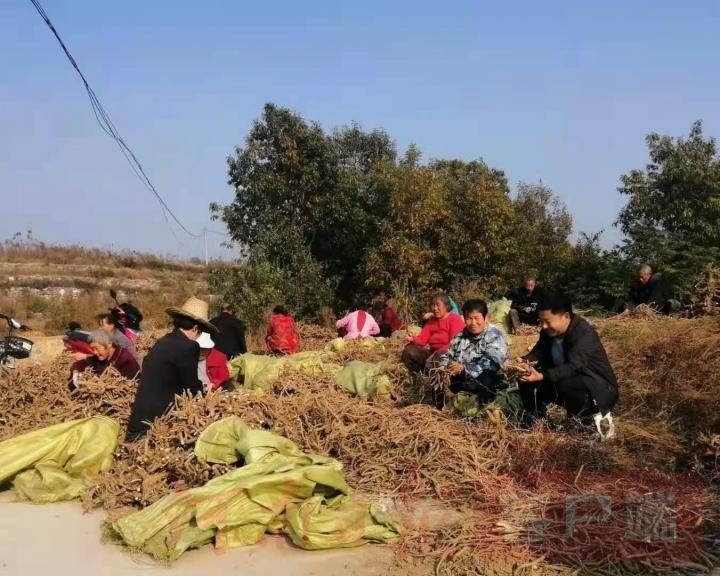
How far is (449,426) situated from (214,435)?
158 cm

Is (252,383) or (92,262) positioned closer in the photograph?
(252,383)

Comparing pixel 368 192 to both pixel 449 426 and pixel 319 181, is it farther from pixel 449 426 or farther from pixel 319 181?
pixel 449 426

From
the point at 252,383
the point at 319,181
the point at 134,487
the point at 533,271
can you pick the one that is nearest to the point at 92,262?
the point at 319,181

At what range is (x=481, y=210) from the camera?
12.0 m

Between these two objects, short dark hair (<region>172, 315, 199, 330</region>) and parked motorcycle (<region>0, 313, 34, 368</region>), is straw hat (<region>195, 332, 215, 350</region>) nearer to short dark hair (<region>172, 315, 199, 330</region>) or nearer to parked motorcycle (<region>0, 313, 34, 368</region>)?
short dark hair (<region>172, 315, 199, 330</region>)

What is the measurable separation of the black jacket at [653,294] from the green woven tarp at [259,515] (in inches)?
263

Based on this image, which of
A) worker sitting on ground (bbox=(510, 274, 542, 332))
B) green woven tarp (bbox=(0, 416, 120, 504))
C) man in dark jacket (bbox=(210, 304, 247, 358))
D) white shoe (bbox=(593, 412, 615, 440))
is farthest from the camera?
worker sitting on ground (bbox=(510, 274, 542, 332))

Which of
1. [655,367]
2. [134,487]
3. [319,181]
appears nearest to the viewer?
[134,487]

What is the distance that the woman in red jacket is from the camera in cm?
838

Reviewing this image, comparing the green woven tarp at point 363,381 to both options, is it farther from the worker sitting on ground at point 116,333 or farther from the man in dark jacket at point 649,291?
the man in dark jacket at point 649,291

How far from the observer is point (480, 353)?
5.22 meters

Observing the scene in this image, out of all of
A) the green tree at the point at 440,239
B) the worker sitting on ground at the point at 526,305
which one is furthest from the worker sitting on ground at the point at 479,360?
the green tree at the point at 440,239

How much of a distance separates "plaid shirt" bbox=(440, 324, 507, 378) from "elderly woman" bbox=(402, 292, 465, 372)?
3.06ft

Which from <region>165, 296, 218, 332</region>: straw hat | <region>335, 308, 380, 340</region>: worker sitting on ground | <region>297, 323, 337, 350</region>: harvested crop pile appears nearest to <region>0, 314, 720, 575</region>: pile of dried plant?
<region>165, 296, 218, 332</region>: straw hat
